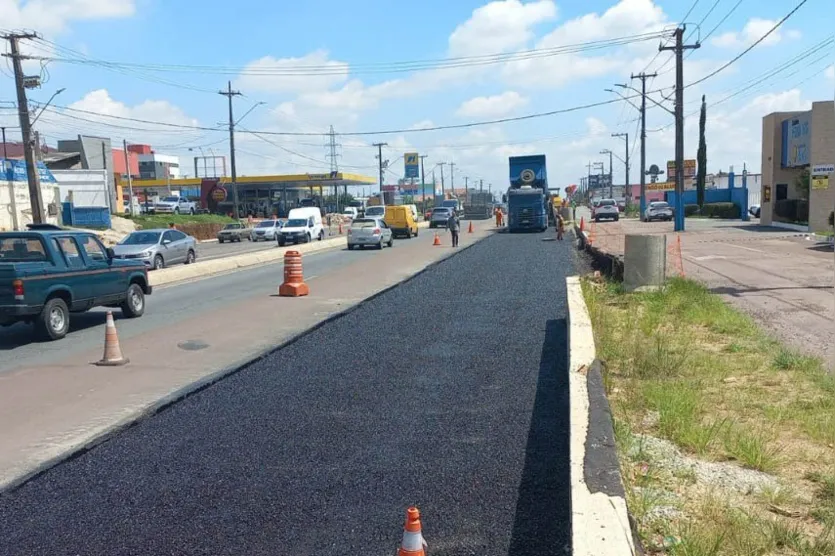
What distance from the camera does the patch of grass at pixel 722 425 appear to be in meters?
4.29

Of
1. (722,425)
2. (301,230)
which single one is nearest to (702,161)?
(301,230)

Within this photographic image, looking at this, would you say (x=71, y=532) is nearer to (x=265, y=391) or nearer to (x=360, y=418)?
(x=360, y=418)

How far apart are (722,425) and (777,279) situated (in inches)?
512

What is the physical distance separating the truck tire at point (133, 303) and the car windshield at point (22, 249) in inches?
89.4

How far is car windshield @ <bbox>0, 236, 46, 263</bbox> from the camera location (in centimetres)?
1228

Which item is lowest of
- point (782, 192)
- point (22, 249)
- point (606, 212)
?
point (606, 212)

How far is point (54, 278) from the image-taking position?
39.8ft

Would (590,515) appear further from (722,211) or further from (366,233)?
(722,211)

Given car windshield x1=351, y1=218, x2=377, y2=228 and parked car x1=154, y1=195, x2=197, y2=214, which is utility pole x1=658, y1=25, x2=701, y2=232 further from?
parked car x1=154, y1=195, x2=197, y2=214

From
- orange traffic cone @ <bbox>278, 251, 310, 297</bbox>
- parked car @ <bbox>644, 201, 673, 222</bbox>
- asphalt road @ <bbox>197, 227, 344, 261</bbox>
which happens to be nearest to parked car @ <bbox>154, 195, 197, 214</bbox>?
asphalt road @ <bbox>197, 227, 344, 261</bbox>

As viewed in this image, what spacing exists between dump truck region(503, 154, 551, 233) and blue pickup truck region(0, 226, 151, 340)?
3653 centimetres

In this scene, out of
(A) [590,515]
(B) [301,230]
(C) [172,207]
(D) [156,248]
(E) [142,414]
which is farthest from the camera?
(C) [172,207]

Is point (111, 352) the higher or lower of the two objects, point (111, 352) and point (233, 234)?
the higher

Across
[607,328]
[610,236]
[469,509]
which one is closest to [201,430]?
[469,509]
